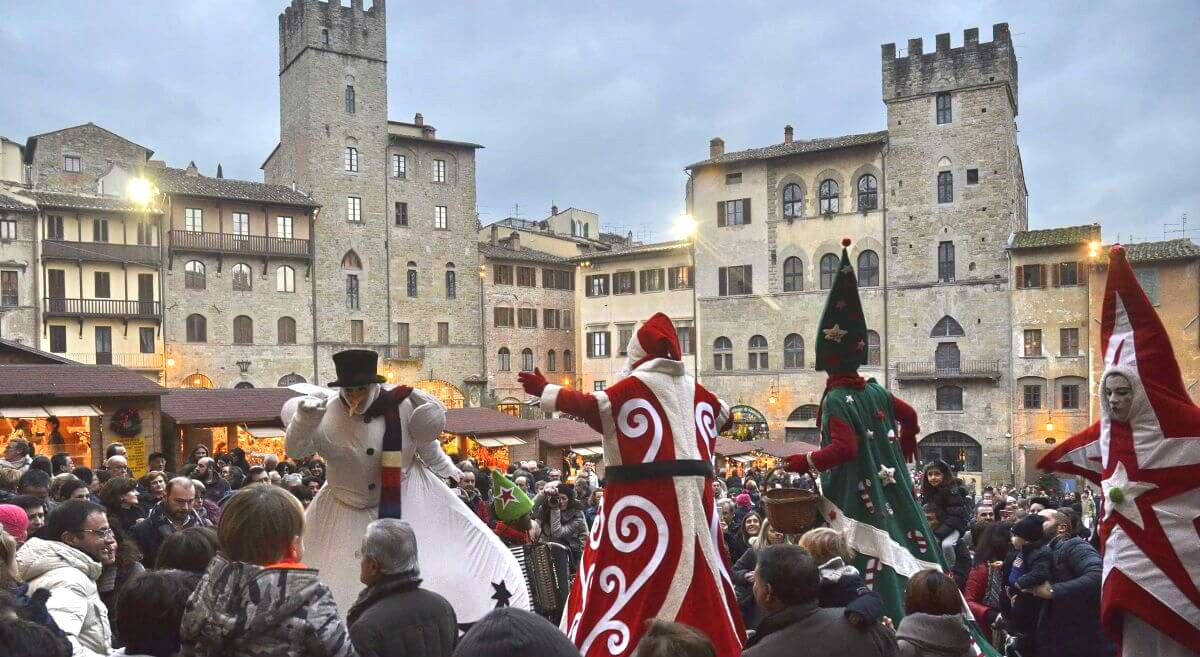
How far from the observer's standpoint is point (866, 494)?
18.9 ft

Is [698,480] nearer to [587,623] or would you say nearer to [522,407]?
[587,623]

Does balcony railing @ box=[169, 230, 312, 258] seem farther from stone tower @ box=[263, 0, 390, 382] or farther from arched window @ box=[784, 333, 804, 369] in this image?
arched window @ box=[784, 333, 804, 369]

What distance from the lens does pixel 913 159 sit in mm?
39406

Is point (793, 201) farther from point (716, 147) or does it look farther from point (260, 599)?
point (260, 599)

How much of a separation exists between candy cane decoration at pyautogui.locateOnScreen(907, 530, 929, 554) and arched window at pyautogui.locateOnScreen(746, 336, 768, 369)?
1433 inches

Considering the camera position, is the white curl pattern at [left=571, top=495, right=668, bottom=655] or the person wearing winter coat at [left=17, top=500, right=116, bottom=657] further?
the white curl pattern at [left=571, top=495, right=668, bottom=655]

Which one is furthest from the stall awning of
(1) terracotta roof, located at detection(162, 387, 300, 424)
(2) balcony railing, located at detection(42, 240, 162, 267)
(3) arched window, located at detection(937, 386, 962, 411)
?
(2) balcony railing, located at detection(42, 240, 162, 267)

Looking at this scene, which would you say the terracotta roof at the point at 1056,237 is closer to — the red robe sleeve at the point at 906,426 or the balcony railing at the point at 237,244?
the balcony railing at the point at 237,244

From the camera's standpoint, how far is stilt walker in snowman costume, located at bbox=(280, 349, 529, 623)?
4.80 meters

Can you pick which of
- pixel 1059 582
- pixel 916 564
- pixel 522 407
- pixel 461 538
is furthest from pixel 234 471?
pixel 522 407

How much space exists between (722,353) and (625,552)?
126 ft

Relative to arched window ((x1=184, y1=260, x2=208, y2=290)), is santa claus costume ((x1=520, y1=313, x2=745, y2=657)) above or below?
below

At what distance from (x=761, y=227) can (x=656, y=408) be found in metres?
37.9

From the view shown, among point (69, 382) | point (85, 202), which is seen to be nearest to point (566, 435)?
point (69, 382)
